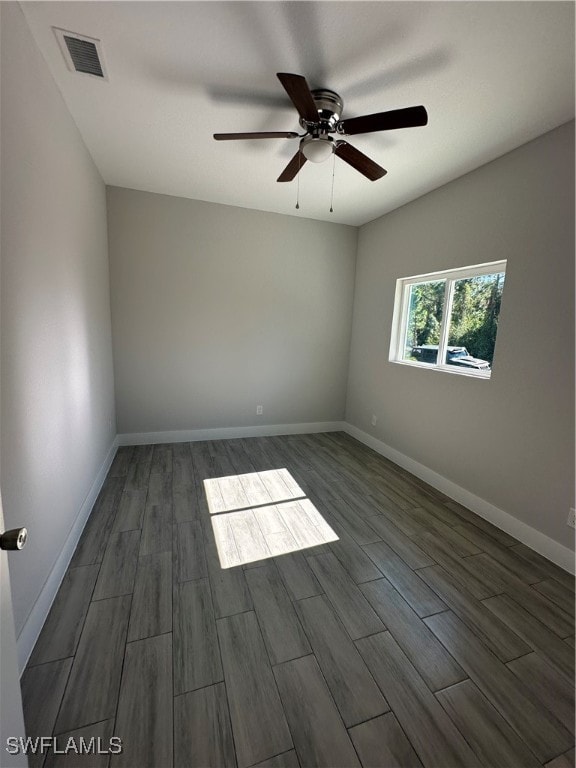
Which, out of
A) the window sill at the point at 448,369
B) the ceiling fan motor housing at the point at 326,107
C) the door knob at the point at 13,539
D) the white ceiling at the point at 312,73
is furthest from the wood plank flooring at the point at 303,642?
the white ceiling at the point at 312,73

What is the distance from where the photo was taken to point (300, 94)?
1.53 meters

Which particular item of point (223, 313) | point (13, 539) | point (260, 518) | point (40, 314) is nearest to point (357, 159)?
point (40, 314)

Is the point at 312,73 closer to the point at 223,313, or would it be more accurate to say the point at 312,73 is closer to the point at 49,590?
the point at 223,313

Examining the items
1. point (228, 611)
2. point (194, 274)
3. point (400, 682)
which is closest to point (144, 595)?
point (228, 611)

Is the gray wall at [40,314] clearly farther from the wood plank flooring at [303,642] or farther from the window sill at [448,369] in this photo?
the window sill at [448,369]

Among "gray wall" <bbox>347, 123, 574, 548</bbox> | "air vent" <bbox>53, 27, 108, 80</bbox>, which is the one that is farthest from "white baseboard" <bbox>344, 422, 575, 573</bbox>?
"air vent" <bbox>53, 27, 108, 80</bbox>

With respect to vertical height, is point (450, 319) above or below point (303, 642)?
above

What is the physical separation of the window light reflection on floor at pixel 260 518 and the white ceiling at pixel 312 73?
8.84ft

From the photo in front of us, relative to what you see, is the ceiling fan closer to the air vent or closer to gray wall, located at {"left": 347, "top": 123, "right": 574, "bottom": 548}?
the air vent

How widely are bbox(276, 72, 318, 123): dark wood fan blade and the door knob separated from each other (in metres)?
1.86

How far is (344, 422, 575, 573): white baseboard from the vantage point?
2.04 meters

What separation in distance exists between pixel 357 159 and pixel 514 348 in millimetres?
1670

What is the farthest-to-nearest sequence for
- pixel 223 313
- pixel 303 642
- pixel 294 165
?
pixel 223 313
pixel 294 165
pixel 303 642

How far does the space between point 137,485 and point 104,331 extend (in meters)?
1.48
